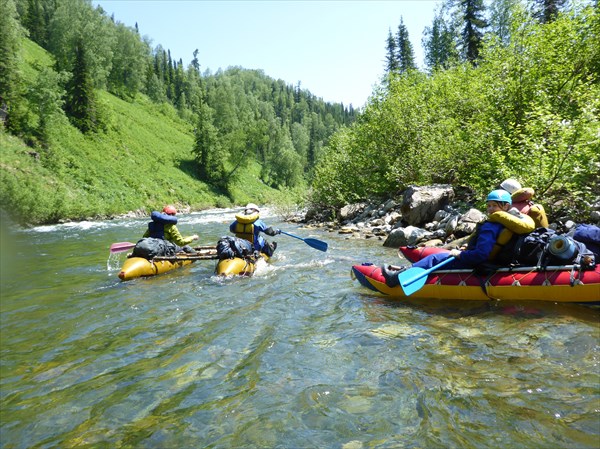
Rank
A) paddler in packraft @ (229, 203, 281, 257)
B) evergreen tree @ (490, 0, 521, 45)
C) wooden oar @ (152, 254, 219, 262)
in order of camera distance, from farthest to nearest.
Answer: evergreen tree @ (490, 0, 521, 45) < paddler in packraft @ (229, 203, 281, 257) < wooden oar @ (152, 254, 219, 262)

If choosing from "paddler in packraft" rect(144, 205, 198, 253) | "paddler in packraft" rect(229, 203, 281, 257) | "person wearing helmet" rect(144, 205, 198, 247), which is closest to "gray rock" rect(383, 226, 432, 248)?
"paddler in packraft" rect(229, 203, 281, 257)

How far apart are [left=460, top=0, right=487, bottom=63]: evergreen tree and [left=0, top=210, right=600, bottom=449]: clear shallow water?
3430 centimetres

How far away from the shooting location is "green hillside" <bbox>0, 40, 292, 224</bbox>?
80.1 ft

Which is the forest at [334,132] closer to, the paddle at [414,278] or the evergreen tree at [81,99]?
the evergreen tree at [81,99]

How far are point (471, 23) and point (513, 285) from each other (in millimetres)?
36160

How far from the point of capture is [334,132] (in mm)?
27203

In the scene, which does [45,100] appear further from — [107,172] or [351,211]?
[351,211]

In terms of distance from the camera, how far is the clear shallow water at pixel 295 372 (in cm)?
291

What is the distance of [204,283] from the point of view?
825 cm

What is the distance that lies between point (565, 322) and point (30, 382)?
623 centimetres

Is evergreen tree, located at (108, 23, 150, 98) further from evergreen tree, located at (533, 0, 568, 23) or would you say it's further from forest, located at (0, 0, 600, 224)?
evergreen tree, located at (533, 0, 568, 23)

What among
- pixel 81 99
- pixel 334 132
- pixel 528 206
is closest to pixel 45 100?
pixel 81 99

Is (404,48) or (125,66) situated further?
(125,66)

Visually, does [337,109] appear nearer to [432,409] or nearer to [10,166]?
[10,166]
